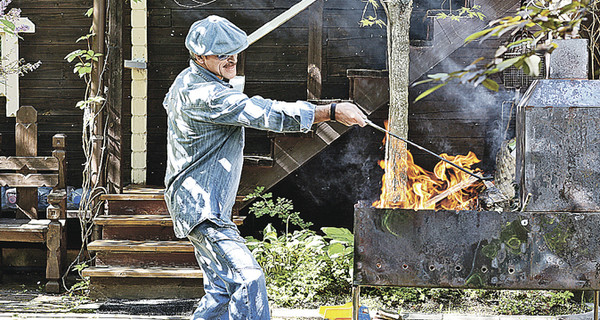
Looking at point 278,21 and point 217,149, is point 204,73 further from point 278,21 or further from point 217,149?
point 278,21

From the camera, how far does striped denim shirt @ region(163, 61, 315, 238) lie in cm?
350

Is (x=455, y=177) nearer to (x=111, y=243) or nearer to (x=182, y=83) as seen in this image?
(x=111, y=243)

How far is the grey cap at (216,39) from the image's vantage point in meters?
3.63

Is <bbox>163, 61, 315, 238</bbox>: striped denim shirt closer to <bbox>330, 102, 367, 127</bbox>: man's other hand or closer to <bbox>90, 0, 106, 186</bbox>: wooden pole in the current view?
<bbox>330, 102, 367, 127</bbox>: man's other hand

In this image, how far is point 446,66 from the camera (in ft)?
23.7

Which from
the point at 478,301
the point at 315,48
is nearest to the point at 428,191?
the point at 478,301

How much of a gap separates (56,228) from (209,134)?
332 cm

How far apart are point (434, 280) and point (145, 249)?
10.1ft

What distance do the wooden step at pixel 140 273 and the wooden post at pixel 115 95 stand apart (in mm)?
795

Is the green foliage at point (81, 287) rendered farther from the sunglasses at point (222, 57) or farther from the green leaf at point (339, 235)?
the sunglasses at point (222, 57)

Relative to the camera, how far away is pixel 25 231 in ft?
20.8

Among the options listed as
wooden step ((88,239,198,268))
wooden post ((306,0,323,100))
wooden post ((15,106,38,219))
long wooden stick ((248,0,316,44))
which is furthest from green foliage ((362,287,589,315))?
wooden post ((15,106,38,219))

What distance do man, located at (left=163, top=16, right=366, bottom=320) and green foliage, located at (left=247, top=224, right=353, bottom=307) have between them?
241 cm

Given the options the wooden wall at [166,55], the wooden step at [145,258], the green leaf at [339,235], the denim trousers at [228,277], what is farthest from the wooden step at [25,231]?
the denim trousers at [228,277]
